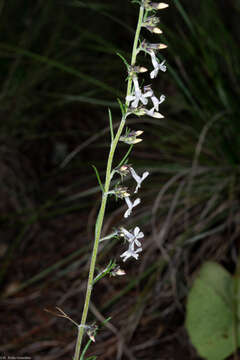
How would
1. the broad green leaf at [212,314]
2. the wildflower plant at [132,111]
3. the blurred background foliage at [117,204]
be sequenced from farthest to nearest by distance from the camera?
the blurred background foliage at [117,204] → the broad green leaf at [212,314] → the wildflower plant at [132,111]

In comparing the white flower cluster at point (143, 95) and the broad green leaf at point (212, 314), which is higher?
the white flower cluster at point (143, 95)

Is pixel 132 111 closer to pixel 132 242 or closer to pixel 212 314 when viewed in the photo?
pixel 132 242

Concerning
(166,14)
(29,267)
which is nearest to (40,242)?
(29,267)

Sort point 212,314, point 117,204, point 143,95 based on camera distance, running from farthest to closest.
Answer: point 117,204 < point 212,314 < point 143,95

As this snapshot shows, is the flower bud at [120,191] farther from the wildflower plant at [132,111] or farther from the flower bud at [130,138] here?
the flower bud at [130,138]

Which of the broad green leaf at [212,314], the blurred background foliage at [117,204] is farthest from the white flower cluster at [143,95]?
the broad green leaf at [212,314]

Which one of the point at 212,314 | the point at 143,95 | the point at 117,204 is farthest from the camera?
the point at 117,204

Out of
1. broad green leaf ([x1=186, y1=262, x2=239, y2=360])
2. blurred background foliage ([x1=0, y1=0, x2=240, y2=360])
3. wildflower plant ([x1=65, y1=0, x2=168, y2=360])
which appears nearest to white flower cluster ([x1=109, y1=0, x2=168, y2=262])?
wildflower plant ([x1=65, y1=0, x2=168, y2=360])

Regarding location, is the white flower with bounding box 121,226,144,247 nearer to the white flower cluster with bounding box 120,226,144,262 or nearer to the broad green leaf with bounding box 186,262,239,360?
the white flower cluster with bounding box 120,226,144,262

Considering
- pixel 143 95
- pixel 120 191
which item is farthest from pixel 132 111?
pixel 120 191

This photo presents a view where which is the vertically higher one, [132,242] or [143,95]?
[143,95]
